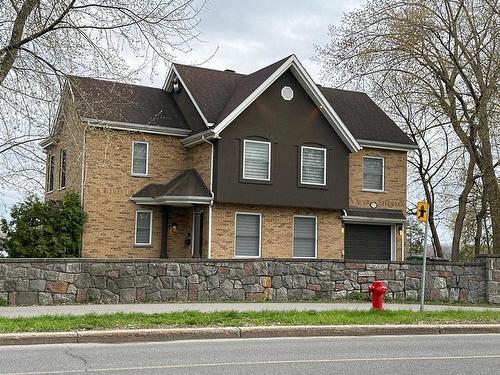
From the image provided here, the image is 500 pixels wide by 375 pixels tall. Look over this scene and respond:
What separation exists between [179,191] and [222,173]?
1712mm

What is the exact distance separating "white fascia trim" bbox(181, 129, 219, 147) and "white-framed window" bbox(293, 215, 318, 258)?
4.93 meters

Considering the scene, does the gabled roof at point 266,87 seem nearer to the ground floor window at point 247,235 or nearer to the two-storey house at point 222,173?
the two-storey house at point 222,173

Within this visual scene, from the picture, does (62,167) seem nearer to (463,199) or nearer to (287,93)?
(287,93)

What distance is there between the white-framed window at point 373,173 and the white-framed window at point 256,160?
5556 mm

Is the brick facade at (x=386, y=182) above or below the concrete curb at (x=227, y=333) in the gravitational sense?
above

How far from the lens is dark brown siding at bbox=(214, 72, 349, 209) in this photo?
27.2m

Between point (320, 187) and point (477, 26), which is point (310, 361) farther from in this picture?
point (477, 26)

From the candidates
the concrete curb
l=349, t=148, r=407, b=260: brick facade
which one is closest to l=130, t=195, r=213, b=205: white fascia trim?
l=349, t=148, r=407, b=260: brick facade

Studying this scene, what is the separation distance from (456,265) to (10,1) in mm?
15325

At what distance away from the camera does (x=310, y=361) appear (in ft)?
35.2

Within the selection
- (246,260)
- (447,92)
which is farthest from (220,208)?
(447,92)

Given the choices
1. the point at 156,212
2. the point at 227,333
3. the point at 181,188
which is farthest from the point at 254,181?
the point at 227,333

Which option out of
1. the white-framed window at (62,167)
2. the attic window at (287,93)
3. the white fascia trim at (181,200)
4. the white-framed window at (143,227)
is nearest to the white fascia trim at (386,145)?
the attic window at (287,93)

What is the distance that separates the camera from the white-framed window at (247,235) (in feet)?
90.8
